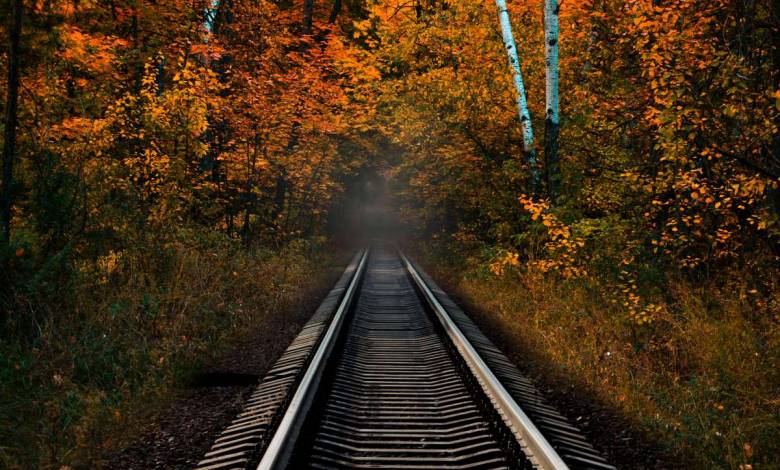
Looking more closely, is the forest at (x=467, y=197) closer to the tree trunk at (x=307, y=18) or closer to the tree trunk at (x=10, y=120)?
the tree trunk at (x=10, y=120)

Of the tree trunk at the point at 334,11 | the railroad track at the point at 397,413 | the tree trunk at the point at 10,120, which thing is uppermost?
the tree trunk at the point at 334,11

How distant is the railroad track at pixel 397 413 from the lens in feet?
13.2

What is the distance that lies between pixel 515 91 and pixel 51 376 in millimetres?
10028

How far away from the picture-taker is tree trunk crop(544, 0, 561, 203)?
10.3 meters

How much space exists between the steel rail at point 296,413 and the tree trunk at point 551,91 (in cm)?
563

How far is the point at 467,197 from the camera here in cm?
1622

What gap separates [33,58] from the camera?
8234mm

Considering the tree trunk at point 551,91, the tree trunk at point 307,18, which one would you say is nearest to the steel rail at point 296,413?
the tree trunk at point 551,91

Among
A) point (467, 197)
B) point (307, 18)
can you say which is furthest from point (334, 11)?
point (467, 197)

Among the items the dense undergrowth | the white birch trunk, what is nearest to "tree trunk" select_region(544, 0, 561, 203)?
the white birch trunk

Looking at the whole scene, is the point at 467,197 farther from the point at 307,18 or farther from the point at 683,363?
the point at 683,363

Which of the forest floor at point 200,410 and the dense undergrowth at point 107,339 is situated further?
the dense undergrowth at point 107,339

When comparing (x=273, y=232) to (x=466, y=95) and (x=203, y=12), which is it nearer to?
(x=203, y=12)

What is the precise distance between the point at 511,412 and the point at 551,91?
775 cm
